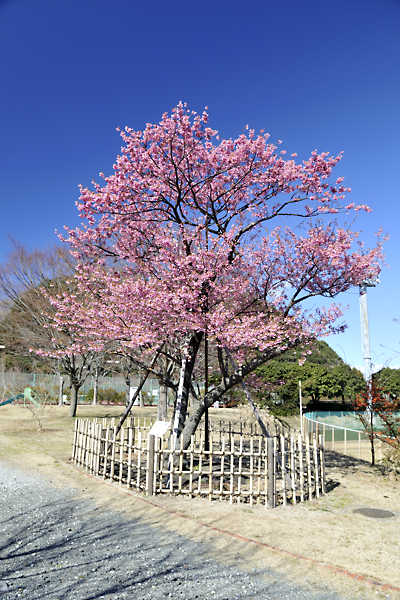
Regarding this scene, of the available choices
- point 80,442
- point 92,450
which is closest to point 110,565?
Result: point 92,450

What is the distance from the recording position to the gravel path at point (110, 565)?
162 inches

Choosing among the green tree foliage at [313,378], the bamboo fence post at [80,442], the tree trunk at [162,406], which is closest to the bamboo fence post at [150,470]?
the bamboo fence post at [80,442]

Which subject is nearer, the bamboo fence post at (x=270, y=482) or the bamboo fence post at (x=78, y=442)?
the bamboo fence post at (x=270, y=482)

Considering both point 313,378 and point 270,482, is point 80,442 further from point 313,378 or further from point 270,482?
point 313,378

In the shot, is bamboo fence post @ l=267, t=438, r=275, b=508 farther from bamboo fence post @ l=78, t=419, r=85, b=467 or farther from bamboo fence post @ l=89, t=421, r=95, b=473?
bamboo fence post @ l=78, t=419, r=85, b=467

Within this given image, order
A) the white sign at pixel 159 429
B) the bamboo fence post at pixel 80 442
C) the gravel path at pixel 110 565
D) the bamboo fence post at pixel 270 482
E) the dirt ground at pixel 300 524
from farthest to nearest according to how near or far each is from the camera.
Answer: the bamboo fence post at pixel 80 442
the white sign at pixel 159 429
the bamboo fence post at pixel 270 482
the dirt ground at pixel 300 524
the gravel path at pixel 110 565

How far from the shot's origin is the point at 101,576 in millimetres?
4422

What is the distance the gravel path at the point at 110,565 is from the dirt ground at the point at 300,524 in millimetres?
379

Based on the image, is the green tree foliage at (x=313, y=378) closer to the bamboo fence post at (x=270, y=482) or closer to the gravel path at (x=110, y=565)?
the bamboo fence post at (x=270, y=482)

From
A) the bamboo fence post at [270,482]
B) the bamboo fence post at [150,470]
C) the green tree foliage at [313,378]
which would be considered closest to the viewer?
the bamboo fence post at [270,482]

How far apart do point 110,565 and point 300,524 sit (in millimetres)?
3426

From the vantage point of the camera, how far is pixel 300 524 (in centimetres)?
662

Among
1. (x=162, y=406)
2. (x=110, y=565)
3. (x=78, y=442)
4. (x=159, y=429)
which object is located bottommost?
(x=110, y=565)

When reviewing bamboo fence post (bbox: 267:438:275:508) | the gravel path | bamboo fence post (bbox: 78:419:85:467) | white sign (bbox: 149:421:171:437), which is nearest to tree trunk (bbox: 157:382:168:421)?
bamboo fence post (bbox: 78:419:85:467)
